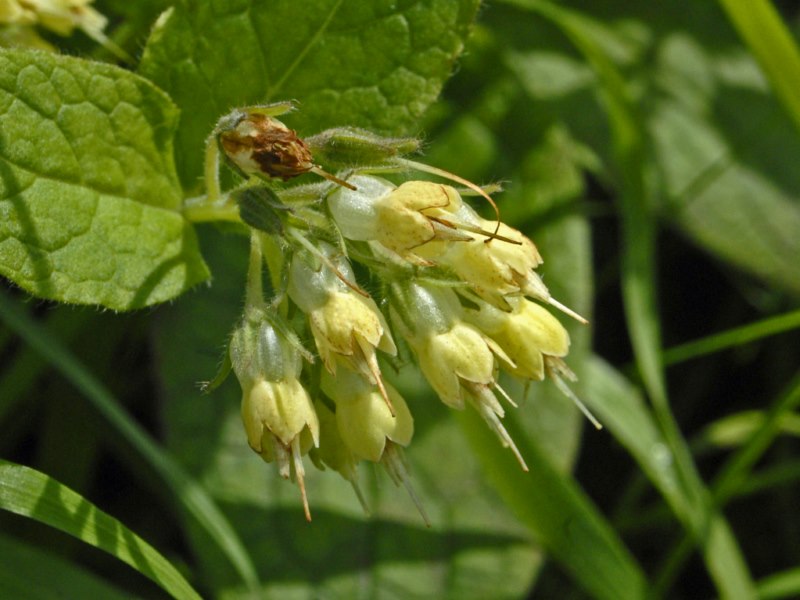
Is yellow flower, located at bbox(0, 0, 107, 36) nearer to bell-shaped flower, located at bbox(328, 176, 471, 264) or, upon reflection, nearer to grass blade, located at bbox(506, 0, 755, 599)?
bell-shaped flower, located at bbox(328, 176, 471, 264)

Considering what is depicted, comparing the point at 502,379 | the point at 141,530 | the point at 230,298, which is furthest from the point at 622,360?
the point at 141,530

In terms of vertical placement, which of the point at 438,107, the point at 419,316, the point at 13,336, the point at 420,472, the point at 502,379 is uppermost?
the point at 419,316

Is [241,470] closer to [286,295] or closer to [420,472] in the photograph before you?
[420,472]

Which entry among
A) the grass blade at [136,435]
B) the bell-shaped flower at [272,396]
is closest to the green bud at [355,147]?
the bell-shaped flower at [272,396]

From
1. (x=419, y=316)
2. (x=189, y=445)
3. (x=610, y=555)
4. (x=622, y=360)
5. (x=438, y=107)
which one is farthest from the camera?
(x=622, y=360)

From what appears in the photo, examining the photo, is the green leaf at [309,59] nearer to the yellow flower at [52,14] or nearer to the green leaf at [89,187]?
the green leaf at [89,187]

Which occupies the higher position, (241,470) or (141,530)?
(241,470)

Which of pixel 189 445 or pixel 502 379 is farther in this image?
pixel 502 379
